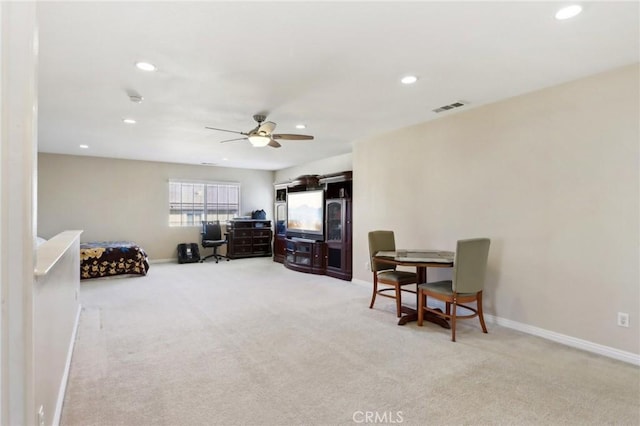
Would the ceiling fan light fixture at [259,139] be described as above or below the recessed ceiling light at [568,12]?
below

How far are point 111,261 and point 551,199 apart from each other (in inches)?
268

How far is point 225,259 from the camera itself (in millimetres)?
8398

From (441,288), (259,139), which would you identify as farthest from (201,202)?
(441,288)

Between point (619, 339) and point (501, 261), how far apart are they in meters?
1.14

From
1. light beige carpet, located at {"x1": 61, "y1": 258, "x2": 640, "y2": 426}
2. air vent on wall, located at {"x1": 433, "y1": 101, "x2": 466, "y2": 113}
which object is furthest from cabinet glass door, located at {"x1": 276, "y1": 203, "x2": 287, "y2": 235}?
air vent on wall, located at {"x1": 433, "y1": 101, "x2": 466, "y2": 113}

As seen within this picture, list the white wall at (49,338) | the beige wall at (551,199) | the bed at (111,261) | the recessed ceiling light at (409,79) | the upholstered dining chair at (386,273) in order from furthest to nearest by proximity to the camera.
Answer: the bed at (111,261)
the upholstered dining chair at (386,273)
the recessed ceiling light at (409,79)
the beige wall at (551,199)
the white wall at (49,338)

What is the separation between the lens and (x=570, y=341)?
315cm

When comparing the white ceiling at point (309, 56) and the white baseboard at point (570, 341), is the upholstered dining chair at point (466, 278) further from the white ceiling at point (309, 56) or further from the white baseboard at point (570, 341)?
the white ceiling at point (309, 56)

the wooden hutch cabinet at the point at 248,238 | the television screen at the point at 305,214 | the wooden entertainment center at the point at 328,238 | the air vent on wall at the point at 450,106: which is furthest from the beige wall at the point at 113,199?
the air vent on wall at the point at 450,106

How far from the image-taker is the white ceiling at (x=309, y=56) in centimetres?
210

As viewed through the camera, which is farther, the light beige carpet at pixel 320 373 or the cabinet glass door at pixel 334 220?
the cabinet glass door at pixel 334 220

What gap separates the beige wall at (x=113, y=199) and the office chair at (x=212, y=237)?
50 cm

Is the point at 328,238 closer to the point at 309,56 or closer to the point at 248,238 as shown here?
the point at 248,238

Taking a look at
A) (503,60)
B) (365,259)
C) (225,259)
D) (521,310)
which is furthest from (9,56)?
(225,259)
